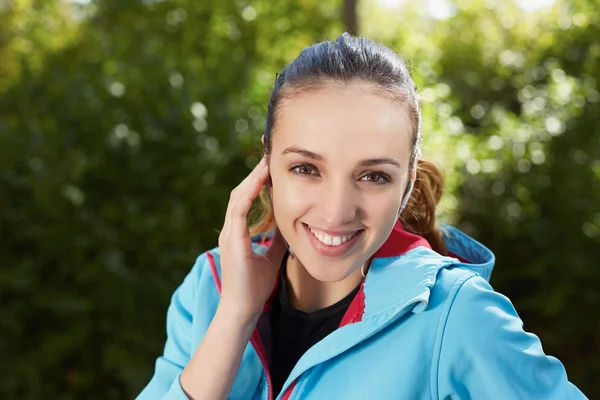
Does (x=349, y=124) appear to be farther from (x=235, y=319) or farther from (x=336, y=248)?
(x=235, y=319)

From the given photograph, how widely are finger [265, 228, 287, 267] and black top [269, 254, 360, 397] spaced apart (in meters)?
0.07

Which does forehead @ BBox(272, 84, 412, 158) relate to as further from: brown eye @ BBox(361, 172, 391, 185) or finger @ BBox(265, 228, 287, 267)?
finger @ BBox(265, 228, 287, 267)

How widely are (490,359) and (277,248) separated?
714mm

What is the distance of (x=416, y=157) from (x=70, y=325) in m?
2.25

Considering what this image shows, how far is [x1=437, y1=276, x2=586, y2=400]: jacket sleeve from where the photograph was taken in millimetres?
1575

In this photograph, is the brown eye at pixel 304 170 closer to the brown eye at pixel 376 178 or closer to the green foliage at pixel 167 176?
the brown eye at pixel 376 178

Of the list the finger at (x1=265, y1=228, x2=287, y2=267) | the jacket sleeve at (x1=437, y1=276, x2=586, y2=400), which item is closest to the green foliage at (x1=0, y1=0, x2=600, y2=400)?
the finger at (x1=265, y1=228, x2=287, y2=267)

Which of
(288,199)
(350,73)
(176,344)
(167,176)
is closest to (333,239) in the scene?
(288,199)

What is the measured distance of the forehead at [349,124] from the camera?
1694mm

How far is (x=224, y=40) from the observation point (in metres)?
5.16

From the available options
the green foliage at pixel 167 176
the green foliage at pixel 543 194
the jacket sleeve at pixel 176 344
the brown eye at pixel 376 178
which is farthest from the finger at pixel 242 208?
the green foliage at pixel 543 194

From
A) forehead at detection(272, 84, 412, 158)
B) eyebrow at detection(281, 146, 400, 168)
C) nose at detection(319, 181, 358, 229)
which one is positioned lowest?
nose at detection(319, 181, 358, 229)

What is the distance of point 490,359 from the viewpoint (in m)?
1.58

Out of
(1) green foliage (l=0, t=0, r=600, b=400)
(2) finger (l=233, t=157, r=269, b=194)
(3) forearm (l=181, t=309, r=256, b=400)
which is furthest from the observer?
(1) green foliage (l=0, t=0, r=600, b=400)
